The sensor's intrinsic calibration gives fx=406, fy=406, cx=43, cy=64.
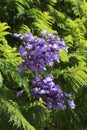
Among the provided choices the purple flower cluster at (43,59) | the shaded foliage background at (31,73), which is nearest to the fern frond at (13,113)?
the shaded foliage background at (31,73)

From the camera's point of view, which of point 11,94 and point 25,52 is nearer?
point 25,52

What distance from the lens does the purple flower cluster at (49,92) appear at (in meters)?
2.78

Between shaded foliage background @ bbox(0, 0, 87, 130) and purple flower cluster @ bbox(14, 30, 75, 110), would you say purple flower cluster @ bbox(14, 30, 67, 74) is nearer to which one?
purple flower cluster @ bbox(14, 30, 75, 110)

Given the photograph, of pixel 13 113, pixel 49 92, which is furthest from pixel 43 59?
pixel 13 113

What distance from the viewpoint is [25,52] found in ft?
8.73

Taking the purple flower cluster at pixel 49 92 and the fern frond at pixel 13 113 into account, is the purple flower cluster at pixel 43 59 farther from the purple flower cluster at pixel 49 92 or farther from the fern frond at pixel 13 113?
the fern frond at pixel 13 113

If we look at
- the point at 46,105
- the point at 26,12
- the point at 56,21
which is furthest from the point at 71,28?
the point at 46,105

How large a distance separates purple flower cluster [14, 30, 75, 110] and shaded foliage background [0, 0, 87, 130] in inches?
3.7

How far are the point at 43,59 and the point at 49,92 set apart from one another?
274mm

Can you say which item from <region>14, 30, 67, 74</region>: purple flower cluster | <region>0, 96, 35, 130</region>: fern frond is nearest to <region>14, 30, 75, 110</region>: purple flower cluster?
<region>14, 30, 67, 74</region>: purple flower cluster

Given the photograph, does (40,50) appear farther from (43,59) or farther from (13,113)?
(13,113)

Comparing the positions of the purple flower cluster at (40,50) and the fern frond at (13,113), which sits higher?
the purple flower cluster at (40,50)

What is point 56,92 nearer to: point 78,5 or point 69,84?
point 69,84

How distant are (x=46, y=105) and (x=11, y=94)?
0.88ft
